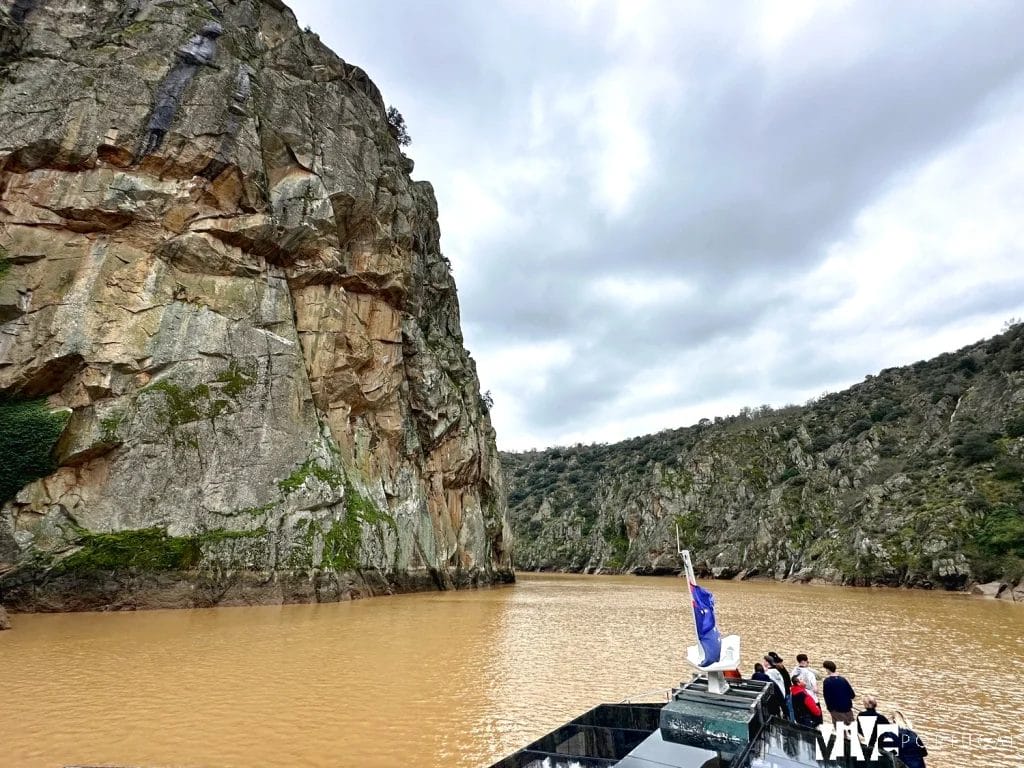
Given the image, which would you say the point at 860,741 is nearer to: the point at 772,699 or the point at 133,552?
the point at 772,699

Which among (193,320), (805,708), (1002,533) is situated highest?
(193,320)

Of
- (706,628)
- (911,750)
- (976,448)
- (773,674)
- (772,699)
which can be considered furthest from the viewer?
(976,448)

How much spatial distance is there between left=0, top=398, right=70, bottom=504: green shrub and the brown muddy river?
20.5ft

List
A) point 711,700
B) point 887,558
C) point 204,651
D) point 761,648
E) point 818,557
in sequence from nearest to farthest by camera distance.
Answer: point 711,700 → point 204,651 → point 761,648 → point 887,558 → point 818,557

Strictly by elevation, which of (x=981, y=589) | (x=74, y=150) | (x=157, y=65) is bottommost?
(x=981, y=589)

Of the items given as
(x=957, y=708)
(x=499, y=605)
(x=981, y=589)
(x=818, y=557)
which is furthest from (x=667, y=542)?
(x=957, y=708)

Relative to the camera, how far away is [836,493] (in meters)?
67.5

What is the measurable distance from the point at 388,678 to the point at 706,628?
28.4 ft

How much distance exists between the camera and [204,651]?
15703mm

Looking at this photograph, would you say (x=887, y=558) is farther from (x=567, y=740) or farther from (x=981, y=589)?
(x=567, y=740)

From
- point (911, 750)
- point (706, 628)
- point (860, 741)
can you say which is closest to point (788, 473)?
point (860, 741)

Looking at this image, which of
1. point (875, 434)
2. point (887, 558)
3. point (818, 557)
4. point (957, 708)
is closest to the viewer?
point (957, 708)

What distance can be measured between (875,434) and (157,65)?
76.5m

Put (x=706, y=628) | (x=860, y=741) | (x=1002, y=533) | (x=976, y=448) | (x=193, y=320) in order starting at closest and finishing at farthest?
(x=860, y=741) → (x=706, y=628) → (x=193, y=320) → (x=1002, y=533) → (x=976, y=448)
